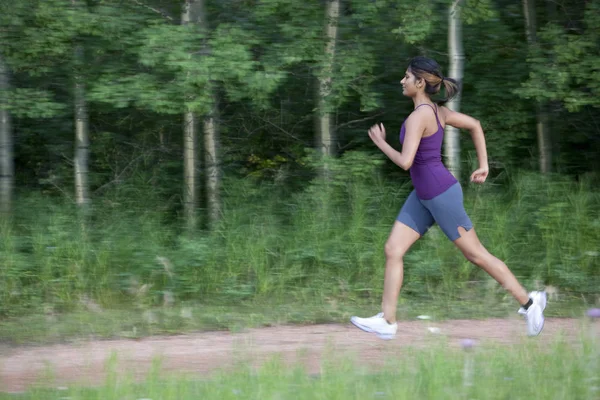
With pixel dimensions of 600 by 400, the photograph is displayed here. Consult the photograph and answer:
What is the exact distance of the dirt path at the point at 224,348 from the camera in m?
5.13

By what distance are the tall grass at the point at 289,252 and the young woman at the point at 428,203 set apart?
66.3 inches

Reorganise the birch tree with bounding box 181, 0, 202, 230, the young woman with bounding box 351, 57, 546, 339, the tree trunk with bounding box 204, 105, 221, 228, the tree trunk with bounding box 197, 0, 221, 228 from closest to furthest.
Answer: the young woman with bounding box 351, 57, 546, 339
the birch tree with bounding box 181, 0, 202, 230
the tree trunk with bounding box 197, 0, 221, 228
the tree trunk with bounding box 204, 105, 221, 228

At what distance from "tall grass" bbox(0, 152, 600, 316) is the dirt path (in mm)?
964

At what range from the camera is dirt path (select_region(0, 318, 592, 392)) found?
5129mm

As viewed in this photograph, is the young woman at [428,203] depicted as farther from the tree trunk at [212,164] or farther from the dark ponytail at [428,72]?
the tree trunk at [212,164]

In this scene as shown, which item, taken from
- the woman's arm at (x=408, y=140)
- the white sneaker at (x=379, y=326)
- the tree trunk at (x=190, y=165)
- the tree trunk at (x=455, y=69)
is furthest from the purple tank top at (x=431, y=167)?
the tree trunk at (x=190, y=165)

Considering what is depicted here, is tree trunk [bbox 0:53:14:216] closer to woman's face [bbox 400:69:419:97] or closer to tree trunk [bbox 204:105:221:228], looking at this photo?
tree trunk [bbox 204:105:221:228]

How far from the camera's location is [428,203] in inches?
220

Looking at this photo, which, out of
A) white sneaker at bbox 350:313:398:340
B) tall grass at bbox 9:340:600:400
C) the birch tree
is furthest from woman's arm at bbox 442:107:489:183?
the birch tree

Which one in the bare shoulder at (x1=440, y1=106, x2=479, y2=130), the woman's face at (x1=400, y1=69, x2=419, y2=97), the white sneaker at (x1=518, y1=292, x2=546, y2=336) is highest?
the woman's face at (x1=400, y1=69, x2=419, y2=97)

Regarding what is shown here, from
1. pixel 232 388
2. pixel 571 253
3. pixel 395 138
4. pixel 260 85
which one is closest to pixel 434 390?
pixel 232 388

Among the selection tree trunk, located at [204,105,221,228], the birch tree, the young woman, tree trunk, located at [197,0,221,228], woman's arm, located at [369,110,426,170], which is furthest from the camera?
tree trunk, located at [204,105,221,228]

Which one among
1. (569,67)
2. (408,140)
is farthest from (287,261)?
(569,67)

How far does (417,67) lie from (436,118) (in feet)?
1.21
